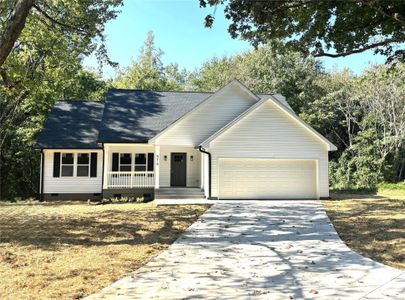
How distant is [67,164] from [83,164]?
84cm

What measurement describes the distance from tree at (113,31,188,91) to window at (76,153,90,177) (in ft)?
67.3

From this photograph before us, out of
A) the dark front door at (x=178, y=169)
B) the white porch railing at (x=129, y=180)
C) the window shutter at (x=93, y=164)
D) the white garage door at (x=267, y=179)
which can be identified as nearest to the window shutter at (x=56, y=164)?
the window shutter at (x=93, y=164)

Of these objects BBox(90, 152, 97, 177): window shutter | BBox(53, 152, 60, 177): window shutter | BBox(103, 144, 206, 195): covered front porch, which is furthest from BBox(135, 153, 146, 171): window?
BBox(53, 152, 60, 177): window shutter

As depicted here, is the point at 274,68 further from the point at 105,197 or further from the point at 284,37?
the point at 284,37

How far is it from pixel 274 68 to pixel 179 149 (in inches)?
850

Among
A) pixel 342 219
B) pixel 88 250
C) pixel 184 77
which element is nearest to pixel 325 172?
pixel 342 219

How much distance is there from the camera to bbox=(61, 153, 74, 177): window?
70.8 feet

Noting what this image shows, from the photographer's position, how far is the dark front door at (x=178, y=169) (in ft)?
73.4

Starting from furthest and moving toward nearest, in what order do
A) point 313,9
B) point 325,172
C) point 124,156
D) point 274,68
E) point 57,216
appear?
point 274,68 → point 124,156 → point 325,172 → point 57,216 → point 313,9

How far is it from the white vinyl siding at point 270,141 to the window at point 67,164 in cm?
787

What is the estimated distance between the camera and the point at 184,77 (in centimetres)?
6134

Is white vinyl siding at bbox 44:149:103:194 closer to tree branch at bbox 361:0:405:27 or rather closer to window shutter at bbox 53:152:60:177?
window shutter at bbox 53:152:60:177

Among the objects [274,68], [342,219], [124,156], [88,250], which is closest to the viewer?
[88,250]

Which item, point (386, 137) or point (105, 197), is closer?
point (105, 197)
